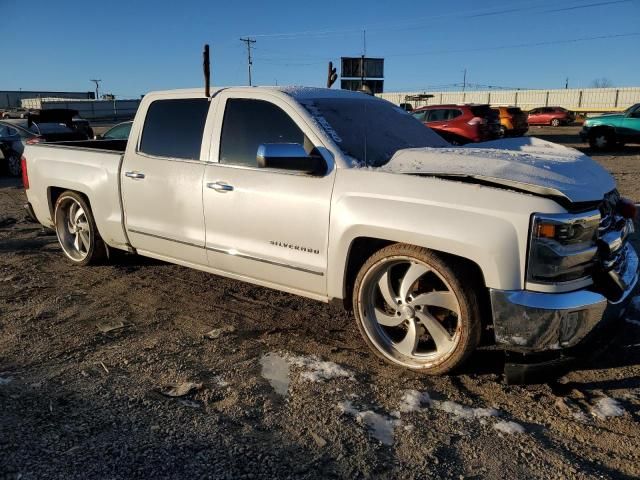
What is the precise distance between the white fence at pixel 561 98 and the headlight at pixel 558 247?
47.5 m

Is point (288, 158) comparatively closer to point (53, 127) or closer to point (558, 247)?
point (558, 247)

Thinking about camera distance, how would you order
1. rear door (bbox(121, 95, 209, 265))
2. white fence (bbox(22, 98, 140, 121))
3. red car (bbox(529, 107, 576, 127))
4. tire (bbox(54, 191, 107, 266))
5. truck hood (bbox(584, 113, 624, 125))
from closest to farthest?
rear door (bbox(121, 95, 209, 265))
tire (bbox(54, 191, 107, 266))
truck hood (bbox(584, 113, 624, 125))
red car (bbox(529, 107, 576, 127))
white fence (bbox(22, 98, 140, 121))

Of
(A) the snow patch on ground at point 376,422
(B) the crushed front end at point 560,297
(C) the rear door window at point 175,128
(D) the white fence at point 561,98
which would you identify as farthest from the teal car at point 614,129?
(D) the white fence at point 561,98

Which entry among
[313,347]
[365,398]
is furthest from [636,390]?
[313,347]

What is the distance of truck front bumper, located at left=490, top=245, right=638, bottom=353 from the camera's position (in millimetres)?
2930

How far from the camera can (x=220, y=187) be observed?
415cm

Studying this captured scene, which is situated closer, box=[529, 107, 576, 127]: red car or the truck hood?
the truck hood

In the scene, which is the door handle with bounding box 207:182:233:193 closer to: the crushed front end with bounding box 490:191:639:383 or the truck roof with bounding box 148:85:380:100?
the truck roof with bounding box 148:85:380:100

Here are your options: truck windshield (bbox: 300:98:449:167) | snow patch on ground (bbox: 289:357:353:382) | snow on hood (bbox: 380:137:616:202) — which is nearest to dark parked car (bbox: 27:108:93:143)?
truck windshield (bbox: 300:98:449:167)

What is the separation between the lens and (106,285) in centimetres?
521

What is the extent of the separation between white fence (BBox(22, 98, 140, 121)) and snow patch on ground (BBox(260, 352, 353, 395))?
5822cm

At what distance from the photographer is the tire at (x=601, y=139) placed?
18.4 meters

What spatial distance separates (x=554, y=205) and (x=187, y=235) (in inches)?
111

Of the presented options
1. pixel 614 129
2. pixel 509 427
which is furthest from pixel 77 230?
pixel 614 129
